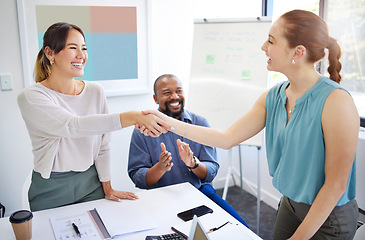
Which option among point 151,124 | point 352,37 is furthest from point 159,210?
point 352,37

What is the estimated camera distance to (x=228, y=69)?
9.20ft

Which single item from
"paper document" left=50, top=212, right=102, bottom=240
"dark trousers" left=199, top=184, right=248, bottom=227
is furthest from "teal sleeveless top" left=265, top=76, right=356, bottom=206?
"paper document" left=50, top=212, right=102, bottom=240

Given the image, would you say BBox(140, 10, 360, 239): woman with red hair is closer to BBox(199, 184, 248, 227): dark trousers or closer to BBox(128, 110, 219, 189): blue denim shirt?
BBox(199, 184, 248, 227): dark trousers

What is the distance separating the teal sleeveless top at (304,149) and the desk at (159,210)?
0.26 meters

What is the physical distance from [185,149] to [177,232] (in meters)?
0.58

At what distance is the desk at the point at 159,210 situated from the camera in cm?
134

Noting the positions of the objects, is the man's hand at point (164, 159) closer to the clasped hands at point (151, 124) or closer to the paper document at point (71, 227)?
the clasped hands at point (151, 124)

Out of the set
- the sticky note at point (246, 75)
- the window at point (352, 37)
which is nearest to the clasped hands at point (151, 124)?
the sticky note at point (246, 75)

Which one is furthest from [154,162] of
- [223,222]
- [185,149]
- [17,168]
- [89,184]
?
[17,168]

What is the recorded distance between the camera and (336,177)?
1229 mm

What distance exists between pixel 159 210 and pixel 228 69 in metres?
1.60

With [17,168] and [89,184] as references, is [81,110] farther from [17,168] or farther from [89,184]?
[17,168]

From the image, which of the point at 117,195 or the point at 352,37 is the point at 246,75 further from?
the point at 117,195

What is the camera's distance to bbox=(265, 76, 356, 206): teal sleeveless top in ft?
4.20
